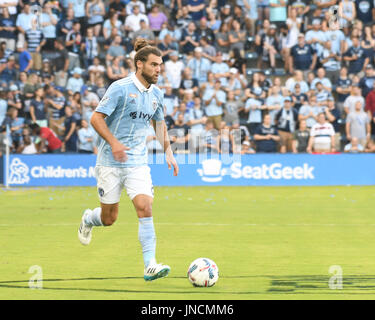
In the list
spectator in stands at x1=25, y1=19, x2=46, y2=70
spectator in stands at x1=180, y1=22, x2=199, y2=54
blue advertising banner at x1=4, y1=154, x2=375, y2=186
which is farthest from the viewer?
spectator in stands at x1=25, y1=19, x2=46, y2=70

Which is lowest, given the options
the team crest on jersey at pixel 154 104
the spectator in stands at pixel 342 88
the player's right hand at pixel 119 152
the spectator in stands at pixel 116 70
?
the spectator in stands at pixel 342 88

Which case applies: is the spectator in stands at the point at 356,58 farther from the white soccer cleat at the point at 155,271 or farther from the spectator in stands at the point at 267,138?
the white soccer cleat at the point at 155,271

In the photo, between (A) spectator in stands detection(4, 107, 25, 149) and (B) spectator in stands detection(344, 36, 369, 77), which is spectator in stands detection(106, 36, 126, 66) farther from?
(B) spectator in stands detection(344, 36, 369, 77)

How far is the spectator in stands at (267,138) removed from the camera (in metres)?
24.2

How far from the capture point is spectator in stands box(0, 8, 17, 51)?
2756cm

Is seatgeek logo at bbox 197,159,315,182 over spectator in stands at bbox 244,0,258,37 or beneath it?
beneath

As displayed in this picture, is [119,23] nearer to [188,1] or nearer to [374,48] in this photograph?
[188,1]

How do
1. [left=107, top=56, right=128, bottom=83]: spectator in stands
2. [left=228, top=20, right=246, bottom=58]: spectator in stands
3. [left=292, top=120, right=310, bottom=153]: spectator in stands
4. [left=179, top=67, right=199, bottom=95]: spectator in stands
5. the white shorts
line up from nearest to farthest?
the white shorts < [left=292, top=120, right=310, bottom=153]: spectator in stands < [left=179, top=67, right=199, bottom=95]: spectator in stands < [left=107, top=56, right=128, bottom=83]: spectator in stands < [left=228, top=20, right=246, bottom=58]: spectator in stands

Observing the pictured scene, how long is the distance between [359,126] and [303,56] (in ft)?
11.1

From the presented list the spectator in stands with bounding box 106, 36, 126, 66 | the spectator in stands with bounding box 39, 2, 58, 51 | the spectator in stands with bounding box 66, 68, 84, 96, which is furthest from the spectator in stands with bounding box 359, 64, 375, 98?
the spectator in stands with bounding box 39, 2, 58, 51

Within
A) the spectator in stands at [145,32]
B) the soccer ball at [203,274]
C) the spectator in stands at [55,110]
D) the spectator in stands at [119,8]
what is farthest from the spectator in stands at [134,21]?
the soccer ball at [203,274]

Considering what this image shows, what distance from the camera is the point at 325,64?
26.3 m

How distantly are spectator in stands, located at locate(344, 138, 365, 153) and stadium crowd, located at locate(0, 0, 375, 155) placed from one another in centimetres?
5

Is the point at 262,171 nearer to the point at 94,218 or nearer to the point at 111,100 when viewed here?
the point at 94,218
